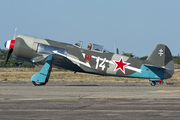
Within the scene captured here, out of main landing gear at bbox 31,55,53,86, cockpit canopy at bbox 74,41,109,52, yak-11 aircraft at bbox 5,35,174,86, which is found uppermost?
cockpit canopy at bbox 74,41,109,52

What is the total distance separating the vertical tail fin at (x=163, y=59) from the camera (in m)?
16.4

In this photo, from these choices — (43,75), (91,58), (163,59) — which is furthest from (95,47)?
(163,59)

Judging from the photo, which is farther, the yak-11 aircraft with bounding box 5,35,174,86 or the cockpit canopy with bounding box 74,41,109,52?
the cockpit canopy with bounding box 74,41,109,52

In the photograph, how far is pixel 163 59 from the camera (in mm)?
16453

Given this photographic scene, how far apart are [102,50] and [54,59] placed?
3084 mm

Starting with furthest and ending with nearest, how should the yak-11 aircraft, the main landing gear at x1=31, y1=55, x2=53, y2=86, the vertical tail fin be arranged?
the vertical tail fin
the yak-11 aircraft
the main landing gear at x1=31, y1=55, x2=53, y2=86

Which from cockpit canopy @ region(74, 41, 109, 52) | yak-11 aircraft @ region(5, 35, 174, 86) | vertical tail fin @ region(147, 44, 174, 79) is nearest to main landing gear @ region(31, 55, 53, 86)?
yak-11 aircraft @ region(5, 35, 174, 86)

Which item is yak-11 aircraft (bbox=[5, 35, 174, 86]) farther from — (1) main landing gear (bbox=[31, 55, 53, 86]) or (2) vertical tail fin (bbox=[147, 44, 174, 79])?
(1) main landing gear (bbox=[31, 55, 53, 86])

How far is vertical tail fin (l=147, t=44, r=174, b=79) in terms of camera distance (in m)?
16.4

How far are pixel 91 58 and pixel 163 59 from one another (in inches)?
178

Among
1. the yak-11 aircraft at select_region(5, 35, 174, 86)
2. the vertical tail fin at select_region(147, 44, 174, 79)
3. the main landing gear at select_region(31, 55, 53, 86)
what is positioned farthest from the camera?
the vertical tail fin at select_region(147, 44, 174, 79)

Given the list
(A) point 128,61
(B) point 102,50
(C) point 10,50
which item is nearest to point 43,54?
(C) point 10,50

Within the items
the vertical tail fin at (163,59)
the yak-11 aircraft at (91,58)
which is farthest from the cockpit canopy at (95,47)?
the vertical tail fin at (163,59)

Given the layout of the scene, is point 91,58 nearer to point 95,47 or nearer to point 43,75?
point 95,47
